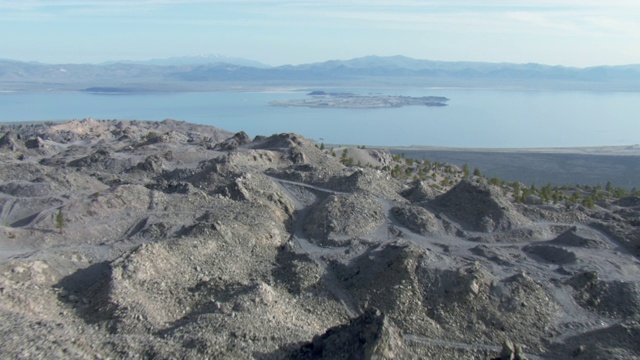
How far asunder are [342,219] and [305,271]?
18.9 ft

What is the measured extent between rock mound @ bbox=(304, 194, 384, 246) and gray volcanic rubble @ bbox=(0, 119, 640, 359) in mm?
103

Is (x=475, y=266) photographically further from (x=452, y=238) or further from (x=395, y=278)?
(x=452, y=238)

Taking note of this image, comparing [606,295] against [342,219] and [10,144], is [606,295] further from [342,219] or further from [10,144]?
[10,144]

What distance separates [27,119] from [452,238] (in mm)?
116954

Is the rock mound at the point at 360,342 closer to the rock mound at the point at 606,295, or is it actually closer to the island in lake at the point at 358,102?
the rock mound at the point at 606,295

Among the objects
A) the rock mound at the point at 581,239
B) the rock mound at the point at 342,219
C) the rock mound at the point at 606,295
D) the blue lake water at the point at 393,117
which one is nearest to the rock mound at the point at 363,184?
the rock mound at the point at 342,219

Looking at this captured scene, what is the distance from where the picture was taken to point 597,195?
4484cm

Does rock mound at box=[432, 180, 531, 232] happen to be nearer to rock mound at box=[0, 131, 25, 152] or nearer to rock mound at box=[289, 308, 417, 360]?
rock mound at box=[289, 308, 417, 360]

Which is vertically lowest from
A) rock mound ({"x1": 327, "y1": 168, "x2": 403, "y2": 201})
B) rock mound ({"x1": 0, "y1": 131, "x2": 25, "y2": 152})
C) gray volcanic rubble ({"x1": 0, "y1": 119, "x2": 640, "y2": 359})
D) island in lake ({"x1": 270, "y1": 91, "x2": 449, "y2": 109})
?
island in lake ({"x1": 270, "y1": 91, "x2": 449, "y2": 109})

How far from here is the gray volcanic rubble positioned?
1764 centimetres

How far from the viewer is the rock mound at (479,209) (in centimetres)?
2877

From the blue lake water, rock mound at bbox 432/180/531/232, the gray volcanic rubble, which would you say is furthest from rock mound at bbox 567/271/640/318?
the blue lake water

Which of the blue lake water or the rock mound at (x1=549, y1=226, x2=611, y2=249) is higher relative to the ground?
the rock mound at (x1=549, y1=226, x2=611, y2=249)

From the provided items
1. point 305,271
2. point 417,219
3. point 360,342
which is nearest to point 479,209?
point 417,219
